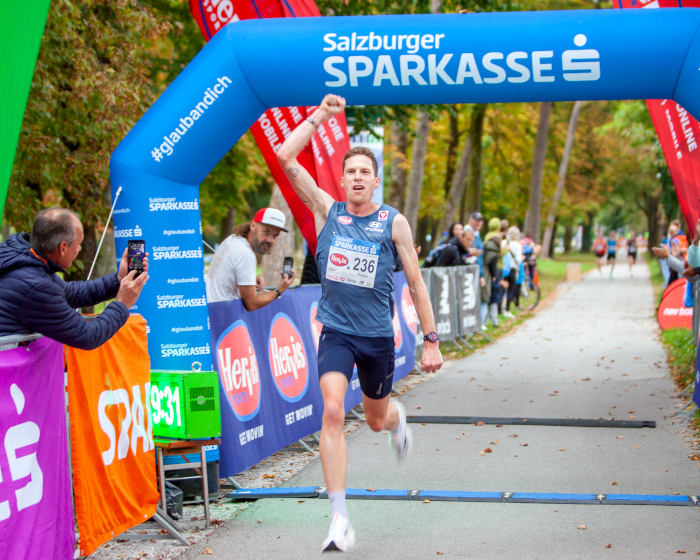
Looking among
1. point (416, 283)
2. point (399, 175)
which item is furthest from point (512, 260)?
point (416, 283)

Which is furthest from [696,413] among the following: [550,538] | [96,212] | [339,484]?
[96,212]

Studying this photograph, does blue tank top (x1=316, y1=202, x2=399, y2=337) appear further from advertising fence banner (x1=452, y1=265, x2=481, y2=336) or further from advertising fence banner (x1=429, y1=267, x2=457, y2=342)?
advertising fence banner (x1=452, y1=265, x2=481, y2=336)

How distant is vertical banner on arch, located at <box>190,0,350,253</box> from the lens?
7727 mm

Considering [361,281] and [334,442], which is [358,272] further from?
[334,442]

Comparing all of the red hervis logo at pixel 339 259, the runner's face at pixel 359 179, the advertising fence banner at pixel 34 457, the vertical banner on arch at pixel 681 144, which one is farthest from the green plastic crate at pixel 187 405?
the vertical banner on arch at pixel 681 144

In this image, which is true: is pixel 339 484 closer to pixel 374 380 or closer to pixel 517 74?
pixel 374 380

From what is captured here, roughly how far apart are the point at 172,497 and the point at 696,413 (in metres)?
5.61

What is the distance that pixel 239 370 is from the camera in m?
6.57

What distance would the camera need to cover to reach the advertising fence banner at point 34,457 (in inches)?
150

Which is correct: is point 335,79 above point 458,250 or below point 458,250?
above

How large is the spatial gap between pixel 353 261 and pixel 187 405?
1445mm

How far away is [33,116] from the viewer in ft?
30.4

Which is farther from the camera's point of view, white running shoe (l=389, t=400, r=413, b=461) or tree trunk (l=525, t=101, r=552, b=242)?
tree trunk (l=525, t=101, r=552, b=242)

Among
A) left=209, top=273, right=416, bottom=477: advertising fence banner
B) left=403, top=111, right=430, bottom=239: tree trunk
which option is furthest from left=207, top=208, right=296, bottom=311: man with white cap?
left=403, top=111, right=430, bottom=239: tree trunk
